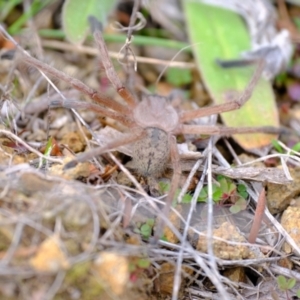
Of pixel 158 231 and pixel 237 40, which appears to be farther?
pixel 237 40

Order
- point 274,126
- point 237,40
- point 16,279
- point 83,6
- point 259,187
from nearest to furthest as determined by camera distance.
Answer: point 16,279, point 259,187, point 274,126, point 83,6, point 237,40

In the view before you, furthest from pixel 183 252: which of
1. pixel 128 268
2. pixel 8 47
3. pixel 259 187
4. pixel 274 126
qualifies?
pixel 8 47

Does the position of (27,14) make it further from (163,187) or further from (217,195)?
(217,195)

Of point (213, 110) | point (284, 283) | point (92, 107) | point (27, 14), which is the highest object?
point (27, 14)

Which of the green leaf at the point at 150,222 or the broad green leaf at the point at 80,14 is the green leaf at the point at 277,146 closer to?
the green leaf at the point at 150,222

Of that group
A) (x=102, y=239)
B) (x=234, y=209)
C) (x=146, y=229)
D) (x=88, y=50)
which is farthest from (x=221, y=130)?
(x=88, y=50)

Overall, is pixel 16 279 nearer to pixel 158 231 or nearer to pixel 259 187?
pixel 158 231

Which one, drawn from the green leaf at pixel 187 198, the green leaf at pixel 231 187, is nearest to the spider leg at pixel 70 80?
the green leaf at pixel 187 198

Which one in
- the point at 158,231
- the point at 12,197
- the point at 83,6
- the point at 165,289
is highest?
the point at 83,6
